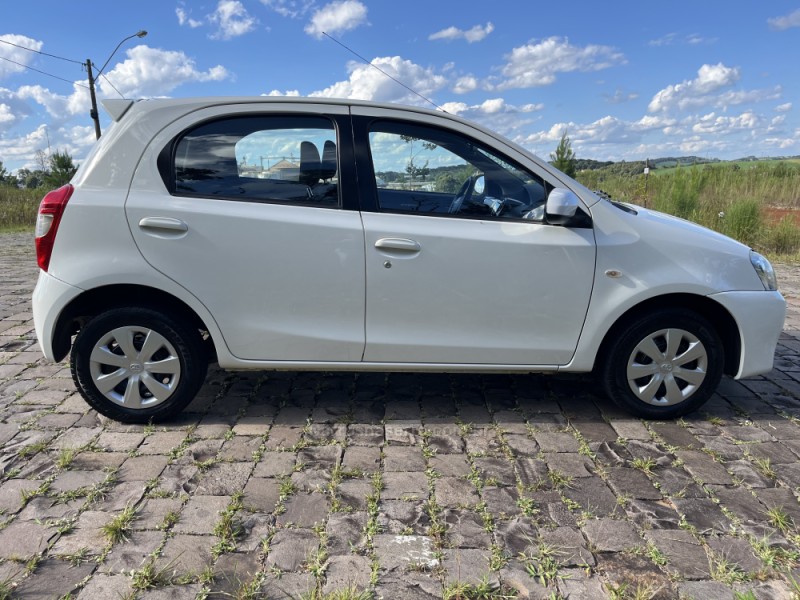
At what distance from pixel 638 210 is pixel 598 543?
2260mm

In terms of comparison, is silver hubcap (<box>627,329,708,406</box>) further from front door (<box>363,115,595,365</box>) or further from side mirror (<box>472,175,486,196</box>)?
side mirror (<box>472,175,486,196</box>)

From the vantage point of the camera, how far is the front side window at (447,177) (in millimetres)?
3328

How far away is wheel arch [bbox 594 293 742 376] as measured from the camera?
3465 millimetres

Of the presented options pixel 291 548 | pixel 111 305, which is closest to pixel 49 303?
pixel 111 305

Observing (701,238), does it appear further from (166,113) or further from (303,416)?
(166,113)

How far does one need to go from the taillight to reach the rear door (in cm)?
36

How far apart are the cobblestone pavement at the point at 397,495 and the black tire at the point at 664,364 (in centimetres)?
16

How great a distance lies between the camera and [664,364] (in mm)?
3502

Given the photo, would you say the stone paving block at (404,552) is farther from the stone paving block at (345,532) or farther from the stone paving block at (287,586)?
the stone paving block at (287,586)

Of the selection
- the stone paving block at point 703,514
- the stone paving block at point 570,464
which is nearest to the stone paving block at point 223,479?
the stone paving block at point 570,464

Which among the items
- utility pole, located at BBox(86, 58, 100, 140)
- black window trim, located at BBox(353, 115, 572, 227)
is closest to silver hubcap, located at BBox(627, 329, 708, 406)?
black window trim, located at BBox(353, 115, 572, 227)

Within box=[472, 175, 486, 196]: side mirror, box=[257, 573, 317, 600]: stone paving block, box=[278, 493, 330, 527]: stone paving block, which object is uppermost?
box=[472, 175, 486, 196]: side mirror

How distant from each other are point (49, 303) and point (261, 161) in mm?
1441

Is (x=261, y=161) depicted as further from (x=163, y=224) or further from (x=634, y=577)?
(x=634, y=577)
